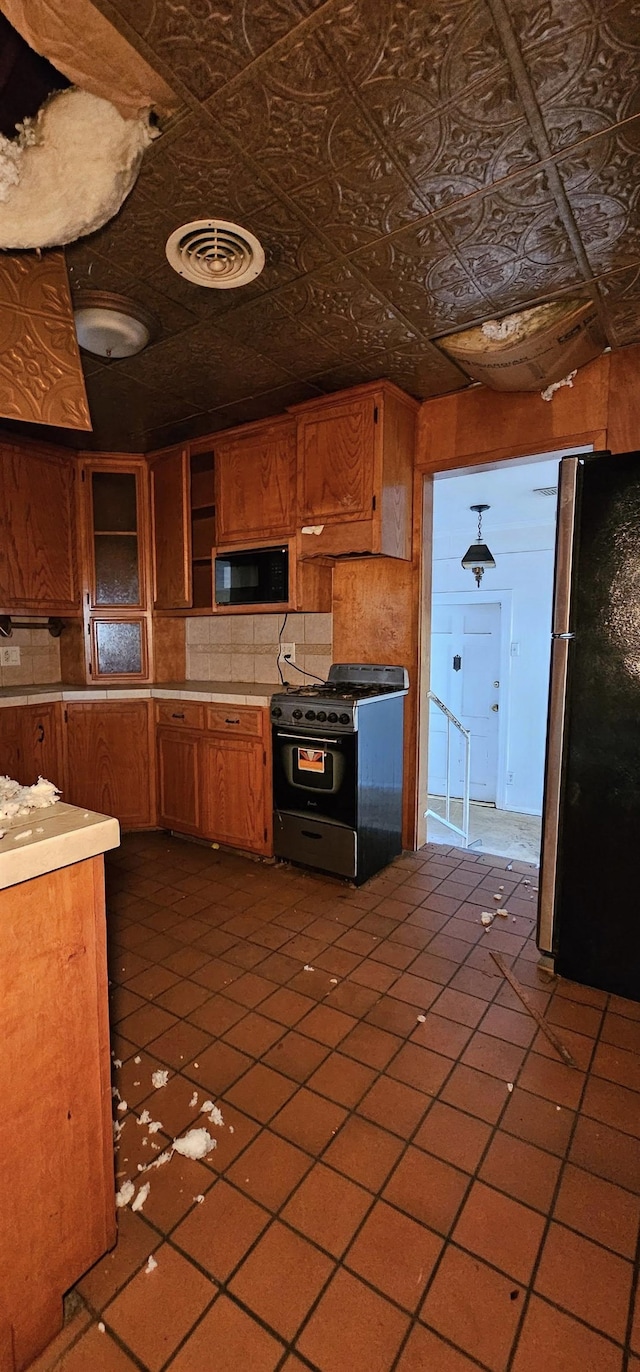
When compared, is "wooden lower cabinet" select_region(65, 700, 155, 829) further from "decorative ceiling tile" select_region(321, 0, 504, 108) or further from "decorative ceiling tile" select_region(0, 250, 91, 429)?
"decorative ceiling tile" select_region(321, 0, 504, 108)

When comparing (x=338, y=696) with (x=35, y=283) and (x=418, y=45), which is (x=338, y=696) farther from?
(x=418, y=45)

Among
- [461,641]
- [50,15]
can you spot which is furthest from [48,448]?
Answer: [461,641]

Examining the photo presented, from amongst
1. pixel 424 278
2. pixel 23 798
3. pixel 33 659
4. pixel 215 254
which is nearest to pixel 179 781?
pixel 33 659

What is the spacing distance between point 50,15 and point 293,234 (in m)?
0.74

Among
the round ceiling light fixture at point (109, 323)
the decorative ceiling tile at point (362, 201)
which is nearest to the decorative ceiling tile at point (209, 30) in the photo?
the decorative ceiling tile at point (362, 201)

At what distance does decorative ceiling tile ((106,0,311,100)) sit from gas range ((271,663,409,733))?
198cm

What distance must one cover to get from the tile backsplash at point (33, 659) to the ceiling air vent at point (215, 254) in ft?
8.24

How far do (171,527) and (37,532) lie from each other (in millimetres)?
759

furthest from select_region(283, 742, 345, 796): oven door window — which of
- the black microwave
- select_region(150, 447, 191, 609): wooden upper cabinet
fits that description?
select_region(150, 447, 191, 609): wooden upper cabinet

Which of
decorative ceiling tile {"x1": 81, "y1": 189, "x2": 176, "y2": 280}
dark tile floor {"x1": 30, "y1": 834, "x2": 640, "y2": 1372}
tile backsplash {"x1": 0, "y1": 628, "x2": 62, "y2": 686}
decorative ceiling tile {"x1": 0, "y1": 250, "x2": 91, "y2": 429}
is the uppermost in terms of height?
decorative ceiling tile {"x1": 81, "y1": 189, "x2": 176, "y2": 280}

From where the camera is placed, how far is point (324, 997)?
6.22 feet

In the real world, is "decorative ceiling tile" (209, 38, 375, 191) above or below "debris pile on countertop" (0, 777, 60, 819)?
above

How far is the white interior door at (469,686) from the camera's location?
6117mm

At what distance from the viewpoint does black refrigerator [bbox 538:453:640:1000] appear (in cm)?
181
